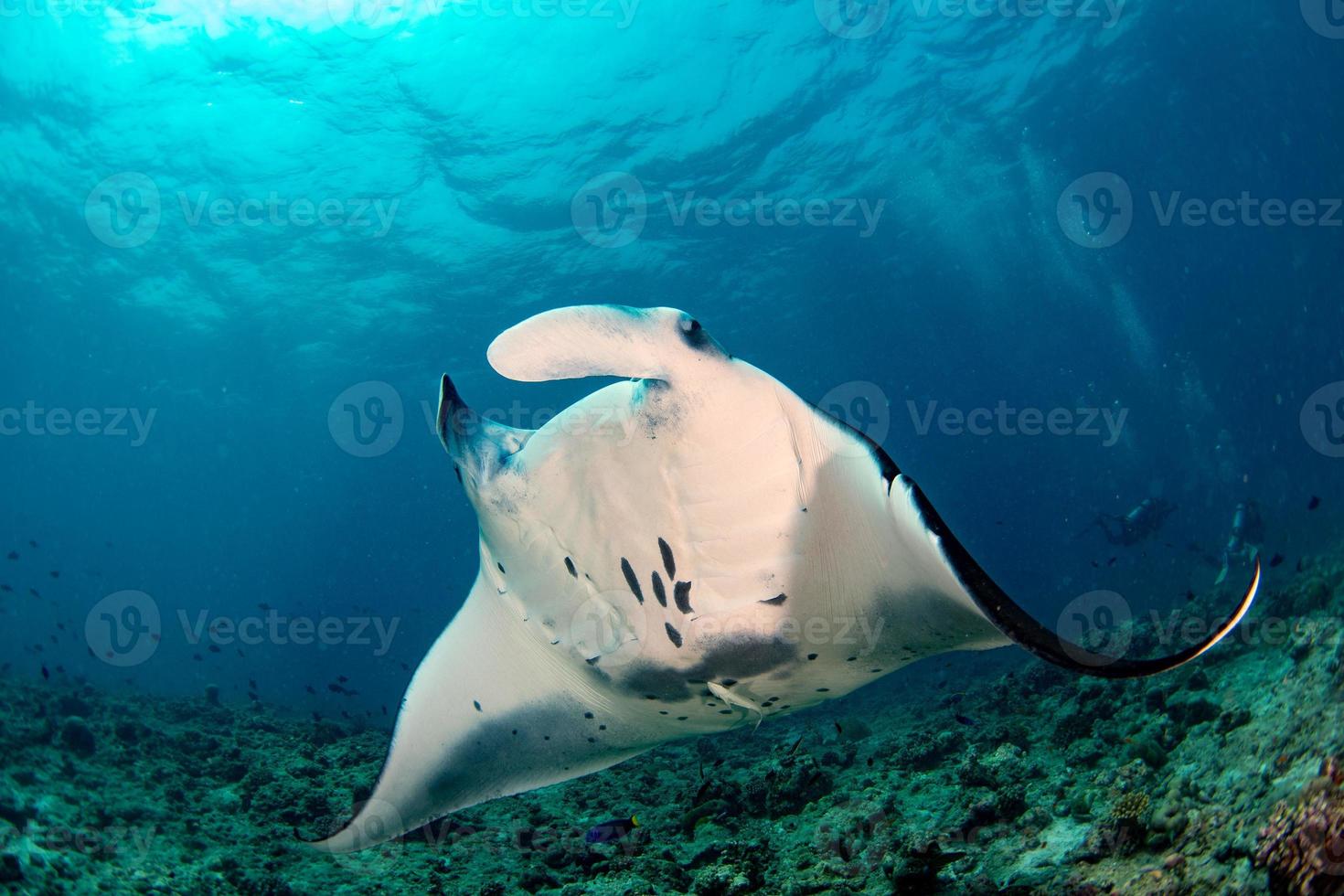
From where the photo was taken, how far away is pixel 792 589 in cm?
244

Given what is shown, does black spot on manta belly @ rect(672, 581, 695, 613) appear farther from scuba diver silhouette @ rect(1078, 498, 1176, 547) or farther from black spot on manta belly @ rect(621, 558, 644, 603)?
scuba diver silhouette @ rect(1078, 498, 1176, 547)

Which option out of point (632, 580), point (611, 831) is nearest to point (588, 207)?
point (611, 831)

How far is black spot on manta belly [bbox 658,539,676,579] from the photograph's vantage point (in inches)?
95.7

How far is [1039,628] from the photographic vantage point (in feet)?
5.25

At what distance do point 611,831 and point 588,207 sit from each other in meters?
20.1

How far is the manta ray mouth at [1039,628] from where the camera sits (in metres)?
1.44

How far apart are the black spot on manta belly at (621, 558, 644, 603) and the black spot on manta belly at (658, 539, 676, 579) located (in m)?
0.14

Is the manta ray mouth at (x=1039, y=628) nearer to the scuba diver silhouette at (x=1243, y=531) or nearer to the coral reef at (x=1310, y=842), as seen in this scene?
the coral reef at (x=1310, y=842)

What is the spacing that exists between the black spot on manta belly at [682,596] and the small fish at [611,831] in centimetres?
260

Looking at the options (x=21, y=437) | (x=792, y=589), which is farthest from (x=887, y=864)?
(x=21, y=437)

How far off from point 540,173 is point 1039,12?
49.4ft

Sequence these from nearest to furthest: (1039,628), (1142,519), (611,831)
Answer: (1039,628)
(611,831)
(1142,519)

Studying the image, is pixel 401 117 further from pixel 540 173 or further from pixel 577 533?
pixel 577 533

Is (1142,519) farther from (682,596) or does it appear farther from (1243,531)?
(682,596)
